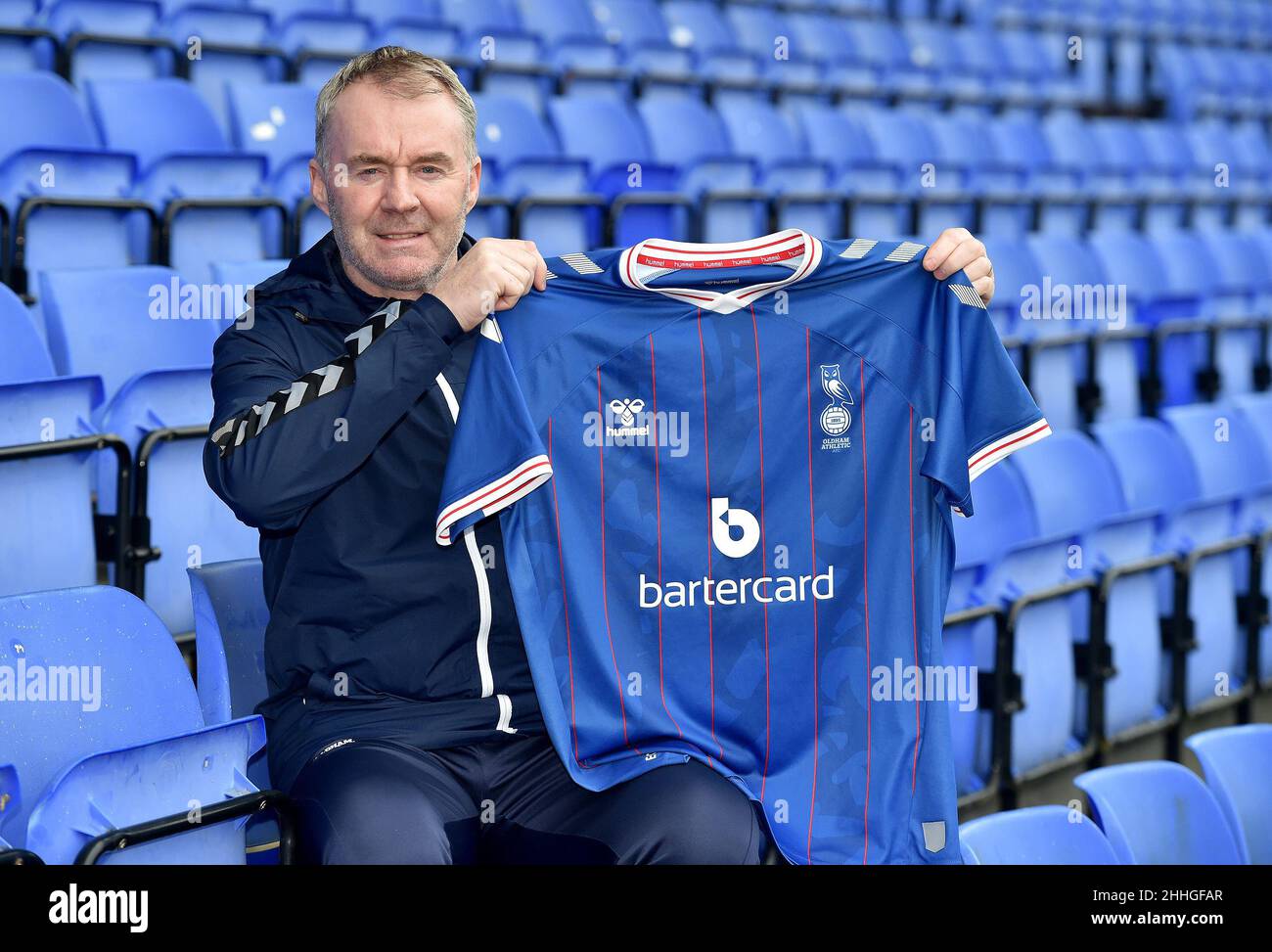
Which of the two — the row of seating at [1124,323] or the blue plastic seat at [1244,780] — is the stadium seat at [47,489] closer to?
the blue plastic seat at [1244,780]

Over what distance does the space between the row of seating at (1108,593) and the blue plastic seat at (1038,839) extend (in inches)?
33.7

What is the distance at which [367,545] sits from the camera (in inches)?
78.5

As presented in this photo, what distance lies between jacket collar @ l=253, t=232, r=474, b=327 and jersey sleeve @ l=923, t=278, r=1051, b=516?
0.80 metres

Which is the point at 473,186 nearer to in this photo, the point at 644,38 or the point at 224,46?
the point at 224,46

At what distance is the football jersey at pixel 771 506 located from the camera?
204cm

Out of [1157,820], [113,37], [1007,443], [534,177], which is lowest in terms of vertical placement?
[1157,820]

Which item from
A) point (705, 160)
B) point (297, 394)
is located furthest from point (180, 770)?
point (705, 160)

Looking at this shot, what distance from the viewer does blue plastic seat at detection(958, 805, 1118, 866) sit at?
6.88ft

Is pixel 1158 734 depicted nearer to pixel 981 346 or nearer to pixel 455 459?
pixel 981 346

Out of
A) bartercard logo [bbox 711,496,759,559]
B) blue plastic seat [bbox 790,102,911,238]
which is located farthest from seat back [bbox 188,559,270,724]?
blue plastic seat [bbox 790,102,911,238]

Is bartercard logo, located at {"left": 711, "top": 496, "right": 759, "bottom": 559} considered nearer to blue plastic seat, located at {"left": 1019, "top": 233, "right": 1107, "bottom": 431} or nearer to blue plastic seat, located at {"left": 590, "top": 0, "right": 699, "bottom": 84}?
blue plastic seat, located at {"left": 1019, "top": 233, "right": 1107, "bottom": 431}

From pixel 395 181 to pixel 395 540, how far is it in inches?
19.5

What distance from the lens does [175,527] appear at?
286 cm
